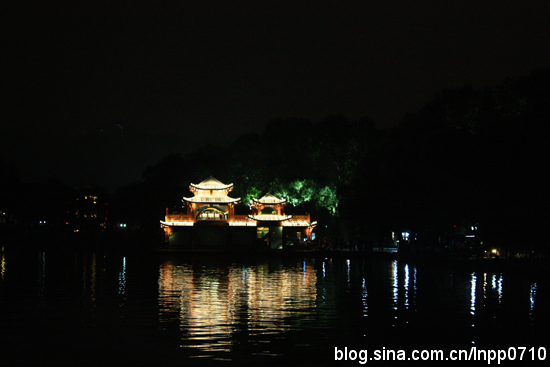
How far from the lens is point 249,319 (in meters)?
12.8

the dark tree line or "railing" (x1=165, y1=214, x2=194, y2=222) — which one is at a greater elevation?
the dark tree line

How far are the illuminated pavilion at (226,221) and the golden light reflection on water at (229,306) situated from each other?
1187 inches

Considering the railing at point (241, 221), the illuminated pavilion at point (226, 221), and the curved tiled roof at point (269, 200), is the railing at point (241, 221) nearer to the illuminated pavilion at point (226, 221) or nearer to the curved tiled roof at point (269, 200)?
the illuminated pavilion at point (226, 221)

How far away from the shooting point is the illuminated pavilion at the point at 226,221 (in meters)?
53.9

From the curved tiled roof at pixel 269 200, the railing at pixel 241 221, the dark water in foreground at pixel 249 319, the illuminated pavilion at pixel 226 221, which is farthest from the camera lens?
the curved tiled roof at pixel 269 200

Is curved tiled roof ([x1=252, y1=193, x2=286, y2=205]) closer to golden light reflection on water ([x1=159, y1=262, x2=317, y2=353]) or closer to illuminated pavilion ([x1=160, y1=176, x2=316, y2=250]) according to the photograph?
illuminated pavilion ([x1=160, y1=176, x2=316, y2=250])

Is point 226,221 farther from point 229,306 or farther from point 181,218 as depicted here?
point 229,306

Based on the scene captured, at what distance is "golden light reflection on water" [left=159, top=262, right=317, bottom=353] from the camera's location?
11.0 meters

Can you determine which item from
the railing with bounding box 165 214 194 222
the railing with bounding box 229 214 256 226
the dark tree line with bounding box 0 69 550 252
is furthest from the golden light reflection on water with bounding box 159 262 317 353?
the railing with bounding box 165 214 194 222

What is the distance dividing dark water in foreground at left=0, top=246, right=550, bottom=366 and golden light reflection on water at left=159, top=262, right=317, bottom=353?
30 millimetres

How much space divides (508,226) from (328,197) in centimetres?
2835

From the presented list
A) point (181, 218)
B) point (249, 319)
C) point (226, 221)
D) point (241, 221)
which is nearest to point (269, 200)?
point (241, 221)

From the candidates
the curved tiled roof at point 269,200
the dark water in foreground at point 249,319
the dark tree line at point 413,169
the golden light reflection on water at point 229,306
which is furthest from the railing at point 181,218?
the dark water in foreground at point 249,319

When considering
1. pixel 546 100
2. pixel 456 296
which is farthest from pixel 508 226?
pixel 456 296
